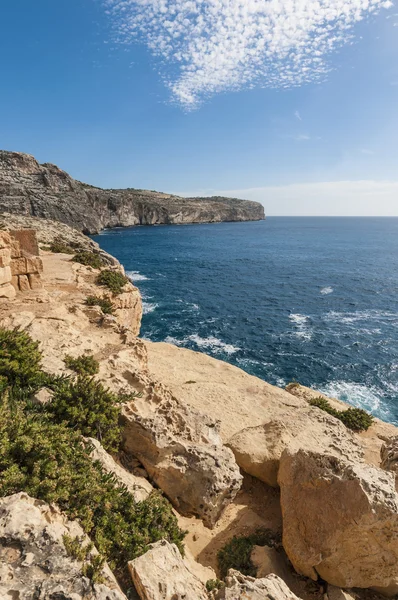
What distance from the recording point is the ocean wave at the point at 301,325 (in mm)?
34688

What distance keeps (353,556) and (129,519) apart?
206 inches

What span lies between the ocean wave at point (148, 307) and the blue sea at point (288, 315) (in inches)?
5.2

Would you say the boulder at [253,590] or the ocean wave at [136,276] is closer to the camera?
the boulder at [253,590]

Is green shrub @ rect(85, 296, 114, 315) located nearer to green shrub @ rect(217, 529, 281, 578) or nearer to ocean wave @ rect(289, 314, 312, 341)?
green shrub @ rect(217, 529, 281, 578)

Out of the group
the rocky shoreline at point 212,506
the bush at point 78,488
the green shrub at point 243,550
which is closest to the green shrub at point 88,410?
the rocky shoreline at point 212,506

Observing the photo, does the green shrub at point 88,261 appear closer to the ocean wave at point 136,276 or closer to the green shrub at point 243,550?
the green shrub at point 243,550

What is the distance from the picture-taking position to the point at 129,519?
657 cm

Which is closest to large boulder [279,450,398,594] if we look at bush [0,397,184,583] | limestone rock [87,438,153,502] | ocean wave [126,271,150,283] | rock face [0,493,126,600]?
bush [0,397,184,583]

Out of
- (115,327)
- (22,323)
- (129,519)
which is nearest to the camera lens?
(129,519)

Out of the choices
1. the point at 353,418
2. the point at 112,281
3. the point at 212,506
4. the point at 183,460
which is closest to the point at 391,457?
the point at 353,418

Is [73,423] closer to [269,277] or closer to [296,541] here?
[296,541]

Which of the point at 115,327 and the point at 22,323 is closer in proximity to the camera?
the point at 22,323

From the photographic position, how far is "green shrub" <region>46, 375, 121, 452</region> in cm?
820

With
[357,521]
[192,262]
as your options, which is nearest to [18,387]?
[357,521]
